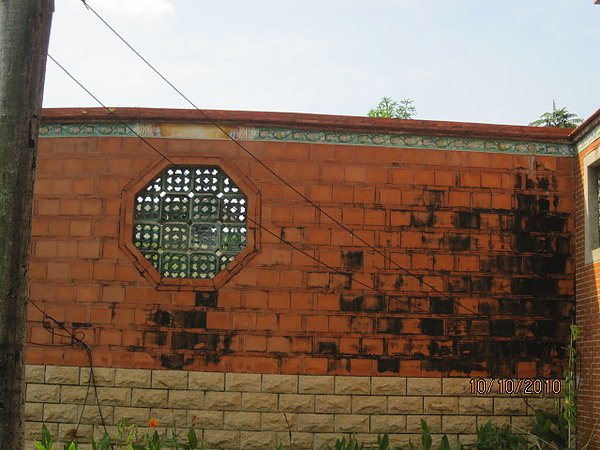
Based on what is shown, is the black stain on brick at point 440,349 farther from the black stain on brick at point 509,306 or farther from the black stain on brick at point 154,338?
the black stain on brick at point 154,338

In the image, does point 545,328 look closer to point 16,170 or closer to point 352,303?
point 352,303

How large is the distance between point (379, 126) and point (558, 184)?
2154mm

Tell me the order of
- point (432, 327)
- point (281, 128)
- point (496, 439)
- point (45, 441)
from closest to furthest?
point (45, 441), point (496, 439), point (432, 327), point (281, 128)

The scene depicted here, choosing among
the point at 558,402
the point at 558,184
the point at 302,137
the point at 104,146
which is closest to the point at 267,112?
the point at 302,137

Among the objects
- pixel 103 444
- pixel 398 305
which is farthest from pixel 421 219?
pixel 103 444

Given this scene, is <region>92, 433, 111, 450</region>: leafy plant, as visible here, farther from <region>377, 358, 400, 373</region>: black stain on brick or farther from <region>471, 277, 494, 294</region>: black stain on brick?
<region>471, 277, 494, 294</region>: black stain on brick

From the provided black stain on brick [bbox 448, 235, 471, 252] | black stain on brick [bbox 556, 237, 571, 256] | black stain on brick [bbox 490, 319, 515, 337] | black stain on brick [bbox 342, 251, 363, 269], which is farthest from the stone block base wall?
black stain on brick [bbox 556, 237, 571, 256]

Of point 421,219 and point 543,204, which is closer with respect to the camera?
point 421,219

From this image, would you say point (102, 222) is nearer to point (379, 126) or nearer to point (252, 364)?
point (252, 364)

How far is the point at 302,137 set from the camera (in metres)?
8.87

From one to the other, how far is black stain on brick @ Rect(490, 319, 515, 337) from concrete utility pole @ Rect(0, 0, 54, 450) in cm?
521

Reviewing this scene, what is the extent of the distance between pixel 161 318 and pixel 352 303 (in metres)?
2.07

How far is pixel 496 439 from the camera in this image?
27.3 feet
